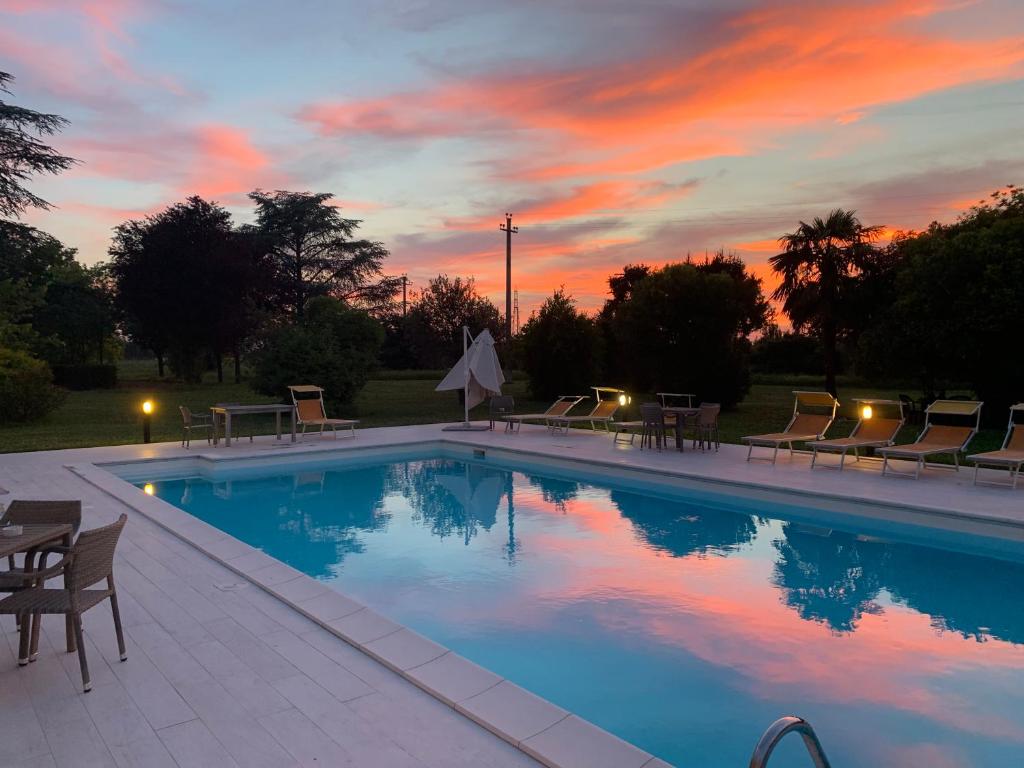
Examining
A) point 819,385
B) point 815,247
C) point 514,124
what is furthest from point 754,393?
point 514,124

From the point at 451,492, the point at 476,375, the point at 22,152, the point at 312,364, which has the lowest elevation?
the point at 451,492

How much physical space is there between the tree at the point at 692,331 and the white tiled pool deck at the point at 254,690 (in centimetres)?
1660

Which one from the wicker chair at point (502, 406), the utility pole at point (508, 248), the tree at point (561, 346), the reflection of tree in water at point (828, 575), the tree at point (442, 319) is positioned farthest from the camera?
the utility pole at point (508, 248)

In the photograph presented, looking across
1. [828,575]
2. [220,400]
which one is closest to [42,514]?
[828,575]

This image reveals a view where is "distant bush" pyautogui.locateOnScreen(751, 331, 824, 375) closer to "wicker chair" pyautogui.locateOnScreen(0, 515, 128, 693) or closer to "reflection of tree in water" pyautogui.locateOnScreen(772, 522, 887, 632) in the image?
"reflection of tree in water" pyautogui.locateOnScreen(772, 522, 887, 632)

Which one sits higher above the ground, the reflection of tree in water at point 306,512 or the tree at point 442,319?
the tree at point 442,319

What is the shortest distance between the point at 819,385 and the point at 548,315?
15.9 m

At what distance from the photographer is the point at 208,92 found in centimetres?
1366

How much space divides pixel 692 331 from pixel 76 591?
19.0m

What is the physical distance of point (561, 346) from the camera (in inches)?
901

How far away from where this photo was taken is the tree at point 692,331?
20.3m

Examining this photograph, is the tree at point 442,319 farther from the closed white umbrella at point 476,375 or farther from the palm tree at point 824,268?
the palm tree at point 824,268

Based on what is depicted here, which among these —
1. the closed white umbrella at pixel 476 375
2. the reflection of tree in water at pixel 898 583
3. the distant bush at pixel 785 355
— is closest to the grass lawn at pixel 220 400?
the closed white umbrella at pixel 476 375

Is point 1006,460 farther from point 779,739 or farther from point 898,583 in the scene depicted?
point 779,739
